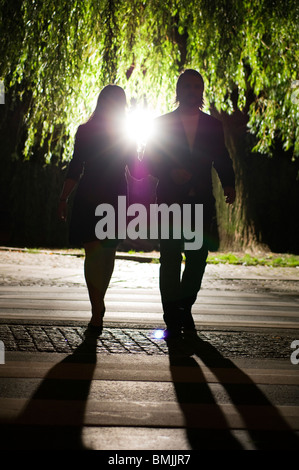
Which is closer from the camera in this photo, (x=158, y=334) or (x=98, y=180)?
(x=158, y=334)

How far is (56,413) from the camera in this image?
2.27 meters

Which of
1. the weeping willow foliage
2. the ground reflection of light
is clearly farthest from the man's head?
the weeping willow foliage

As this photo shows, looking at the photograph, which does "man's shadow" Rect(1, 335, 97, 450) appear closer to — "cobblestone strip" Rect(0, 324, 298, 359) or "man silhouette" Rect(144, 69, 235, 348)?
"cobblestone strip" Rect(0, 324, 298, 359)

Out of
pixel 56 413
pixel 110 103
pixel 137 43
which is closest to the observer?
pixel 56 413

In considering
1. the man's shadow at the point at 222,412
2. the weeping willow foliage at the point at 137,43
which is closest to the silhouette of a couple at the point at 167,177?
the man's shadow at the point at 222,412

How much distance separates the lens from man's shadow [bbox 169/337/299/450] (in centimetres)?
203

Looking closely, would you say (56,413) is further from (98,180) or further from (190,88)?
(190,88)

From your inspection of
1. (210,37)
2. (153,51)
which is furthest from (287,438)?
(153,51)

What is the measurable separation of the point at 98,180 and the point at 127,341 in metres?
1.17

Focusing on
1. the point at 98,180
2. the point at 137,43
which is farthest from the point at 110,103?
the point at 137,43

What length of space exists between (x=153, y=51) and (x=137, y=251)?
6831 millimetres

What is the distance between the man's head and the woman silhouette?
501 millimetres

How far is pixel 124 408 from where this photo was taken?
2.36 meters
